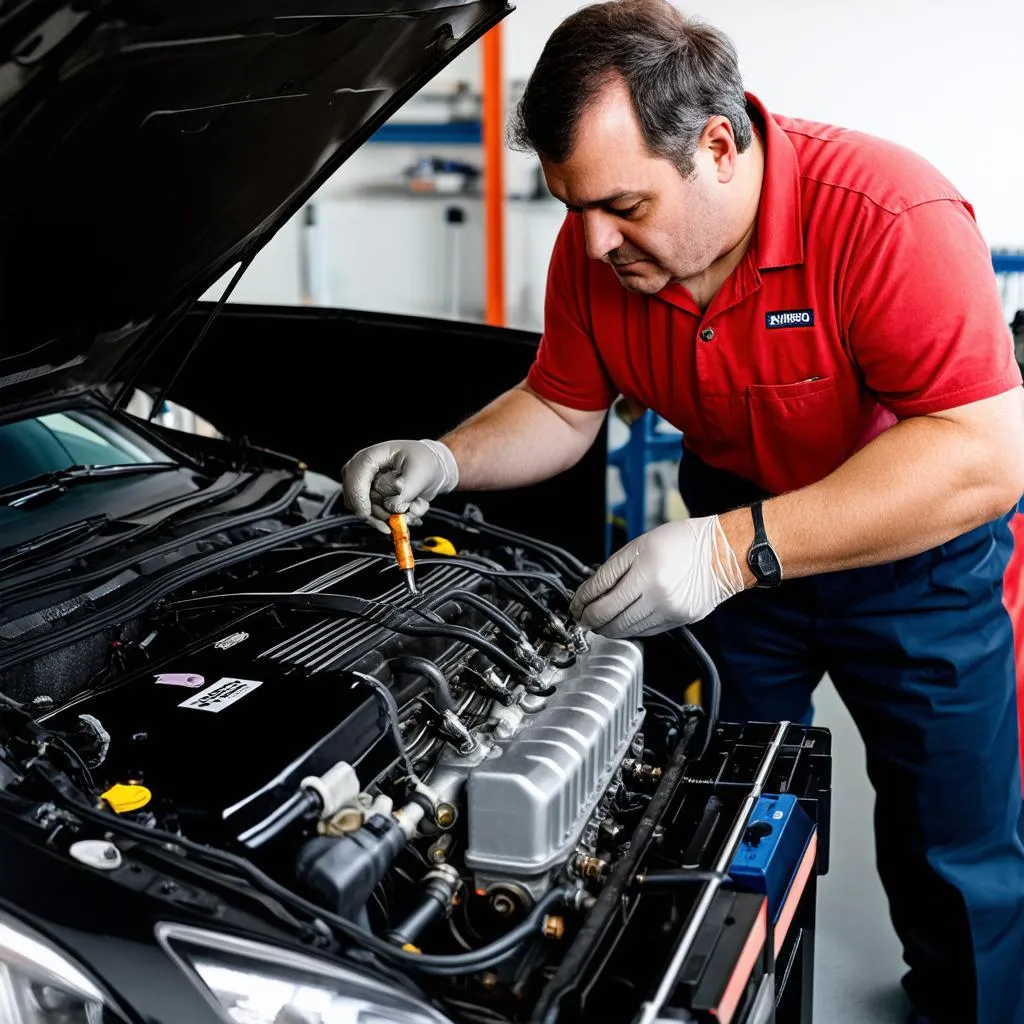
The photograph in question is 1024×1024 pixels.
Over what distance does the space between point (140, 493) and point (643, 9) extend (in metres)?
1.07

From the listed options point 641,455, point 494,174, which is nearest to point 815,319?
point 641,455

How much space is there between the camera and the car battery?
1320 millimetres

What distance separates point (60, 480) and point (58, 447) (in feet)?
0.38

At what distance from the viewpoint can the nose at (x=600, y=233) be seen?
1605mm

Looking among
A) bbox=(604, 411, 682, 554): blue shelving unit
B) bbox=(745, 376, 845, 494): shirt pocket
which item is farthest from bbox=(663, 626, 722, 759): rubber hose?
bbox=(604, 411, 682, 554): blue shelving unit

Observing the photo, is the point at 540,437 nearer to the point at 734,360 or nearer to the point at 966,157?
the point at 734,360

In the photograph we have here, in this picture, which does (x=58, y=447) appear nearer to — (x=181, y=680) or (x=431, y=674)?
(x=181, y=680)

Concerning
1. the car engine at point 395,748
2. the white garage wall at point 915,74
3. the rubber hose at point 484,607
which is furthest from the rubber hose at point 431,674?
the white garage wall at point 915,74

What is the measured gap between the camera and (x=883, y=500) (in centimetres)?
159

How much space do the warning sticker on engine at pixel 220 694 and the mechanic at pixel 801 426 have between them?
1.57ft

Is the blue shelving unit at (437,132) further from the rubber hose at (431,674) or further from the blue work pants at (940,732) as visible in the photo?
the rubber hose at (431,674)

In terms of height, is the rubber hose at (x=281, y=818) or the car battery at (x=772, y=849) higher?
the rubber hose at (x=281, y=818)

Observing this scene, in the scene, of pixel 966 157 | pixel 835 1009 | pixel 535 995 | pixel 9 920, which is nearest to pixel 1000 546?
pixel 835 1009

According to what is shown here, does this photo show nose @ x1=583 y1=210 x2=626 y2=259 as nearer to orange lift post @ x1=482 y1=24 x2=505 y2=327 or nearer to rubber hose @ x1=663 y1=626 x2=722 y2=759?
rubber hose @ x1=663 y1=626 x2=722 y2=759
